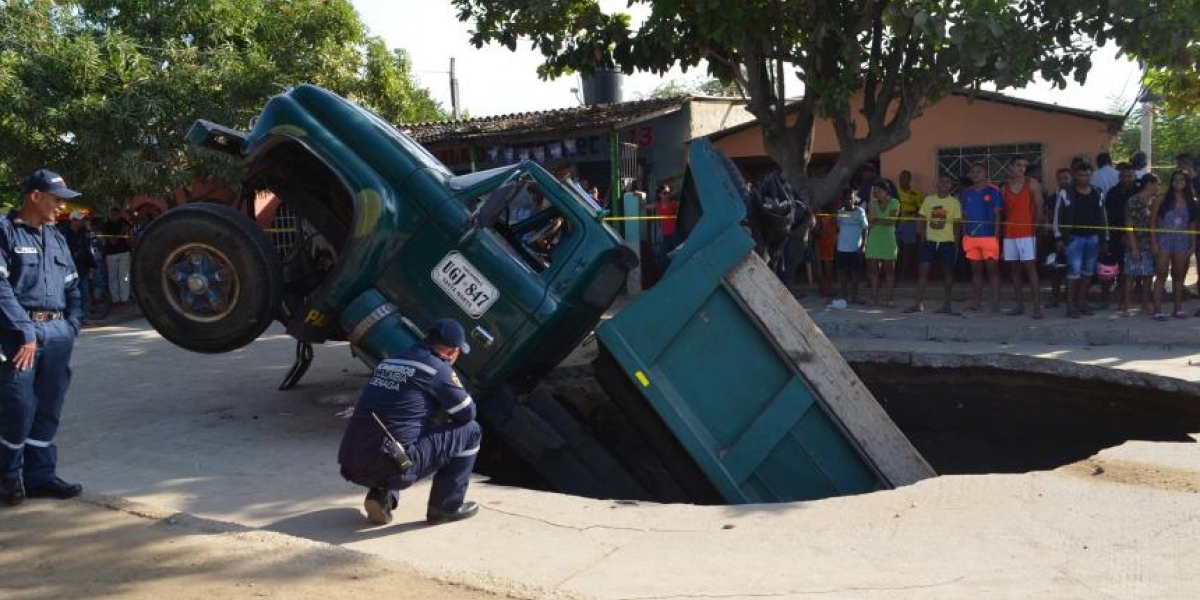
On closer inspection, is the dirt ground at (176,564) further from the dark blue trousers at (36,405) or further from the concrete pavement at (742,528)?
the dark blue trousers at (36,405)

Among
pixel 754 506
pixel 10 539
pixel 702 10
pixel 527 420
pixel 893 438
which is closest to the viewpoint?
pixel 10 539

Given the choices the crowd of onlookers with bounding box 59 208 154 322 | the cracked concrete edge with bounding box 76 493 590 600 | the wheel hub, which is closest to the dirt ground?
the cracked concrete edge with bounding box 76 493 590 600

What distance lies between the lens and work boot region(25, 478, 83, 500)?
5477 mm

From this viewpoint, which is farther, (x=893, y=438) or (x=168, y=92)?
(x=168, y=92)

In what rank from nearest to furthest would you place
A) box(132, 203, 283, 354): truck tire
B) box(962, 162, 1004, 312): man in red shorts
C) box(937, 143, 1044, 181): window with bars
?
1. box(132, 203, 283, 354): truck tire
2. box(962, 162, 1004, 312): man in red shorts
3. box(937, 143, 1044, 181): window with bars

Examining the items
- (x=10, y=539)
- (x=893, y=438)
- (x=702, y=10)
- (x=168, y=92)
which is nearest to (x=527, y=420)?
(x=893, y=438)

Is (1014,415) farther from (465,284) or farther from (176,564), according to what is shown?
(176,564)

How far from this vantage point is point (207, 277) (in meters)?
6.84

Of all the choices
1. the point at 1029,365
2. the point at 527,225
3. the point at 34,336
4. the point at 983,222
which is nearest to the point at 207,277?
the point at 34,336

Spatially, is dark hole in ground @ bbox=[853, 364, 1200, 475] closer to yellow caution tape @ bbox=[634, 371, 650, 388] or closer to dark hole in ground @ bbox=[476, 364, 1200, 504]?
dark hole in ground @ bbox=[476, 364, 1200, 504]

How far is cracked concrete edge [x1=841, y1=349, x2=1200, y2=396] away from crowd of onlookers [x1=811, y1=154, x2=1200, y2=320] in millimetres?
2405

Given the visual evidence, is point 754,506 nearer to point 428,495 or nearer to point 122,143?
point 428,495

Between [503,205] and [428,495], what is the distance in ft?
6.56

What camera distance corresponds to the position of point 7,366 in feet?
16.8
